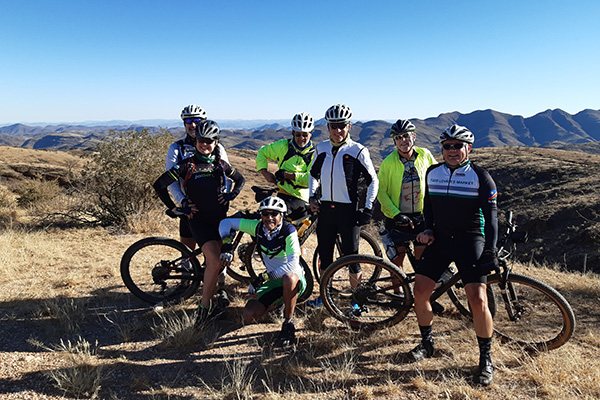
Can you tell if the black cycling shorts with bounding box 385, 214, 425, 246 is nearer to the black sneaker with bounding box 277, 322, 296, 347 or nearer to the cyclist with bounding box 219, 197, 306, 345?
the cyclist with bounding box 219, 197, 306, 345

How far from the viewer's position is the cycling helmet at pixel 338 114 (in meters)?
4.29

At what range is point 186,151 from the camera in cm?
462

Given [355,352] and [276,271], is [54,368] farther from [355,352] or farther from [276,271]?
[355,352]

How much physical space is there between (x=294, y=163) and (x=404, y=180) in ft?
5.02

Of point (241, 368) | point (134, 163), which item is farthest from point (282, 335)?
point (134, 163)

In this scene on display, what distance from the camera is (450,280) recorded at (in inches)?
150

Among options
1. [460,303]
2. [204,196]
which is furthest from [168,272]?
[460,303]

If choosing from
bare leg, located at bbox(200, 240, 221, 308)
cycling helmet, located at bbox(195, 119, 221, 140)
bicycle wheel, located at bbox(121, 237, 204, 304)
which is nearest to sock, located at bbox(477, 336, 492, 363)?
bare leg, located at bbox(200, 240, 221, 308)

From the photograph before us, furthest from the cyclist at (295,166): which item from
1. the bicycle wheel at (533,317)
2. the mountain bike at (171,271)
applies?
the bicycle wheel at (533,317)

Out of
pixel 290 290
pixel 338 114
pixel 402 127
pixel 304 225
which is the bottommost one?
pixel 290 290

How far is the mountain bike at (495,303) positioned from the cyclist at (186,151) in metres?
1.90

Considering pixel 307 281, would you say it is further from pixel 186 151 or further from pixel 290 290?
pixel 186 151

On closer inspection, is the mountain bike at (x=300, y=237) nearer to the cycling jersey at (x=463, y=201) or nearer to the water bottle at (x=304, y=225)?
the water bottle at (x=304, y=225)

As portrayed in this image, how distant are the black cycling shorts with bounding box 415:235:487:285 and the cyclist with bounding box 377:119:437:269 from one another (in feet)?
2.45
